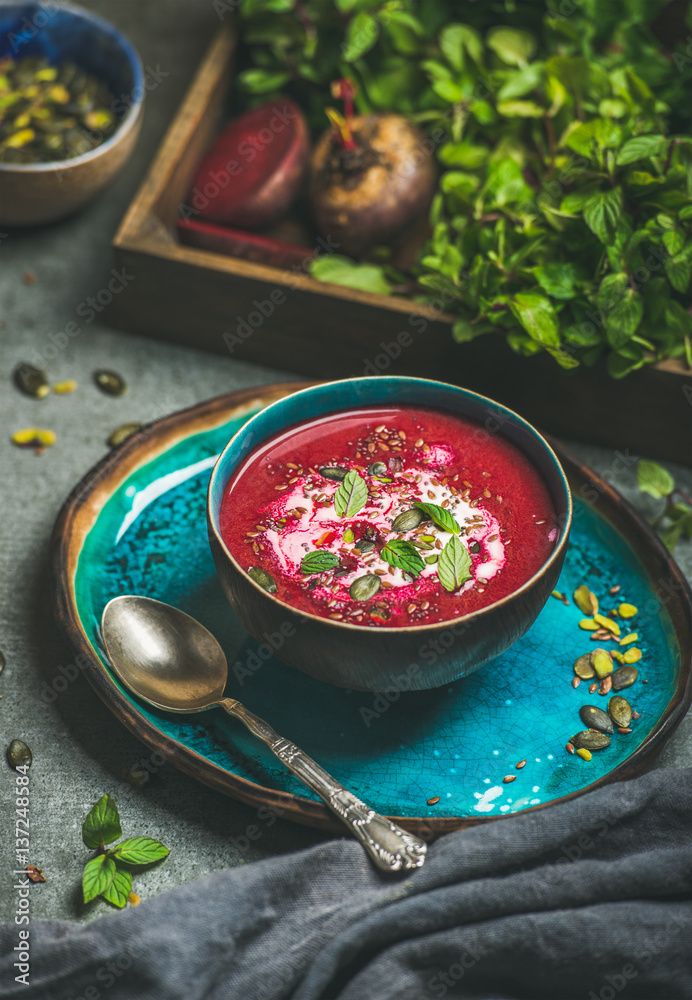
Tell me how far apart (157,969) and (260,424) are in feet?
2.37

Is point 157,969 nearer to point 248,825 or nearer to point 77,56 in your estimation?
point 248,825

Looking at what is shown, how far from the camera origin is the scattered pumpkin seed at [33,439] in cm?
184

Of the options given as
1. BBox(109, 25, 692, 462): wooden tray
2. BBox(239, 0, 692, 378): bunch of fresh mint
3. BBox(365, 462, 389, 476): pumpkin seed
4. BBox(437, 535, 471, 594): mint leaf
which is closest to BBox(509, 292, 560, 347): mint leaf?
BBox(239, 0, 692, 378): bunch of fresh mint

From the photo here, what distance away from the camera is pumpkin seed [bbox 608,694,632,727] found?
1337mm

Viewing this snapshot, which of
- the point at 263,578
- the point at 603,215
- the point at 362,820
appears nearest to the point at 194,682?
the point at 263,578

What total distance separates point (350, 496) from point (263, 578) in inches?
6.6

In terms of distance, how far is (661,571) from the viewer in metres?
1.48

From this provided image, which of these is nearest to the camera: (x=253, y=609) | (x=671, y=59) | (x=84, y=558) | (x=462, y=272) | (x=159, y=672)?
(x=253, y=609)

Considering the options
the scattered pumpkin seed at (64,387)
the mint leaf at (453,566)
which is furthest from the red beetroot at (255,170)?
the mint leaf at (453,566)

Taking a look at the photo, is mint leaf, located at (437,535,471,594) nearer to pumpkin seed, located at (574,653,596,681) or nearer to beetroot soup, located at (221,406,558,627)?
beetroot soup, located at (221,406,558,627)

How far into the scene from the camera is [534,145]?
2023 millimetres

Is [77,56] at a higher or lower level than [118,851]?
higher

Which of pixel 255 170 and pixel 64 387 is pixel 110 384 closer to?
pixel 64 387

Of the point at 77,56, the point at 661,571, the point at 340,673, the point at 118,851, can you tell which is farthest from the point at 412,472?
the point at 77,56
